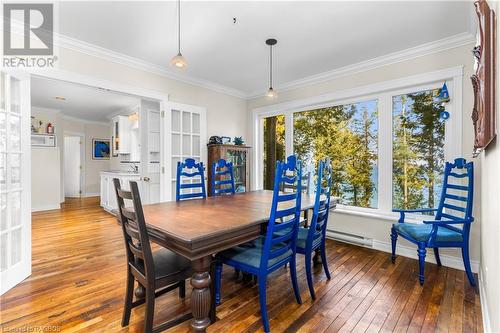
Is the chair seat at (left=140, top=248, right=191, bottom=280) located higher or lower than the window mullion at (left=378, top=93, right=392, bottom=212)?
lower

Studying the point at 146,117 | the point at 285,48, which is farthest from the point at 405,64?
the point at 146,117

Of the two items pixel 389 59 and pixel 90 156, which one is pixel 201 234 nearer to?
pixel 389 59

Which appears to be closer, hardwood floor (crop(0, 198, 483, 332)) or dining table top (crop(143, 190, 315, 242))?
dining table top (crop(143, 190, 315, 242))

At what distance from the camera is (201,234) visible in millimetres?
1374

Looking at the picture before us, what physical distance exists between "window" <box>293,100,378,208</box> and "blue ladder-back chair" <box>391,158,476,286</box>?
823mm

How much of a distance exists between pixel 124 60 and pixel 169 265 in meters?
2.82

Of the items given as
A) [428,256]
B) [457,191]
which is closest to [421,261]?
[428,256]

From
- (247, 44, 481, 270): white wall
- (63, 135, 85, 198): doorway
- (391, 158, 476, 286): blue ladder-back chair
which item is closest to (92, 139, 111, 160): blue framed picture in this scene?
(63, 135, 85, 198): doorway

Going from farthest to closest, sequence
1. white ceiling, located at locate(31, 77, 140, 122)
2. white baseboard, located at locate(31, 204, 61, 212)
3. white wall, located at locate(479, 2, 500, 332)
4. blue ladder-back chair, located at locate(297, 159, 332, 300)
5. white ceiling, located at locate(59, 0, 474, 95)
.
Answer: white baseboard, located at locate(31, 204, 61, 212)
white ceiling, located at locate(31, 77, 140, 122)
white ceiling, located at locate(59, 0, 474, 95)
blue ladder-back chair, located at locate(297, 159, 332, 300)
white wall, located at locate(479, 2, 500, 332)

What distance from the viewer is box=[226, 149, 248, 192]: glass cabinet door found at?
437 centimetres

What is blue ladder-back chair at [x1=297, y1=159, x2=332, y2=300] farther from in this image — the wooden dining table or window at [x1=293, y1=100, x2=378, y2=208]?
window at [x1=293, y1=100, x2=378, y2=208]

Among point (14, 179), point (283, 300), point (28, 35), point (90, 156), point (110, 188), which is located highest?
point (28, 35)

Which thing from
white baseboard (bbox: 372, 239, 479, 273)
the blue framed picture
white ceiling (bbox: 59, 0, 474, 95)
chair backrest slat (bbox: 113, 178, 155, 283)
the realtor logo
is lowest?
white baseboard (bbox: 372, 239, 479, 273)

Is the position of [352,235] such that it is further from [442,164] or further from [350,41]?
[350,41]
